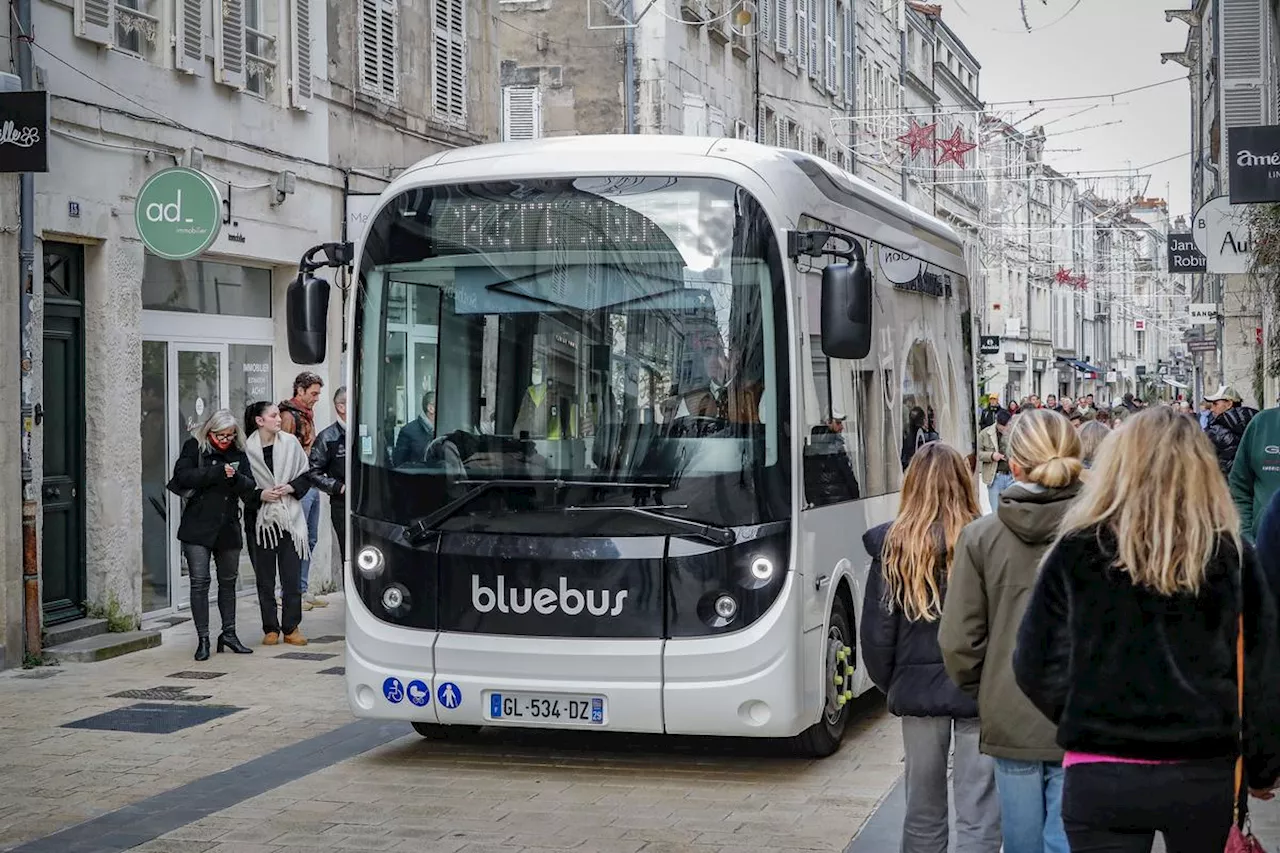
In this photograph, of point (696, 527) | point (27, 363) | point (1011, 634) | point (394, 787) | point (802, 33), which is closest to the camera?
point (1011, 634)

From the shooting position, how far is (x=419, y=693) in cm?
841

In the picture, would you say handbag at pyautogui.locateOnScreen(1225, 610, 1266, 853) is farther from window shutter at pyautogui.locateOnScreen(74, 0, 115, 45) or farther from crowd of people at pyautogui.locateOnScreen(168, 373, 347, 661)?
window shutter at pyautogui.locateOnScreen(74, 0, 115, 45)

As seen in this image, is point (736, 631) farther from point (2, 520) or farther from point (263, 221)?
point (263, 221)

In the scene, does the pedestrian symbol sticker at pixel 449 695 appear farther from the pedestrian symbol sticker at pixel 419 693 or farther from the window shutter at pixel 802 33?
the window shutter at pixel 802 33

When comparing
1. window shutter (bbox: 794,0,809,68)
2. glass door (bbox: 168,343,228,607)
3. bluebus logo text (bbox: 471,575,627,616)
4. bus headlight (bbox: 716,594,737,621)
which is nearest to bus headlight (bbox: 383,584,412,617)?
bluebus logo text (bbox: 471,575,627,616)

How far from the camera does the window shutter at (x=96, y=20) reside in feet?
42.3

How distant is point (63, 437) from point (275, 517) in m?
1.64

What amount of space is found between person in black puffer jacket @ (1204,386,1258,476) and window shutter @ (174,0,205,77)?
9280 millimetres

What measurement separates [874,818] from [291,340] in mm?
3551

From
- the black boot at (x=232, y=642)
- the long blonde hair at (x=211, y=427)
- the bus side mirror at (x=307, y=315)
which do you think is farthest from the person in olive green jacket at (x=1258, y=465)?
the black boot at (x=232, y=642)

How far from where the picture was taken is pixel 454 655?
8.36m

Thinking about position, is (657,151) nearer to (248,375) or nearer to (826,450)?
(826,450)

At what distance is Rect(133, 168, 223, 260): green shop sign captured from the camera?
505 inches

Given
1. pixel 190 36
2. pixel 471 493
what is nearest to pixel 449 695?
pixel 471 493
